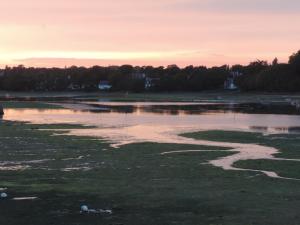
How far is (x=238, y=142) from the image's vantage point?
101 feet

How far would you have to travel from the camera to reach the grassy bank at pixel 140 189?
12.0m

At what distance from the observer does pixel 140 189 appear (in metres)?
15.3

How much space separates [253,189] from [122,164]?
255 inches

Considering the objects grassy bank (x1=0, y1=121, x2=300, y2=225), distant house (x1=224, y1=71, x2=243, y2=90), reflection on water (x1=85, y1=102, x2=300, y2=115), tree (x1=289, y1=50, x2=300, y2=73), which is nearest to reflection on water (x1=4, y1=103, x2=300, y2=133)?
reflection on water (x1=85, y1=102, x2=300, y2=115)

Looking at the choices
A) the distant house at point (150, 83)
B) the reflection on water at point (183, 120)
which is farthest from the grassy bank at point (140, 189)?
the distant house at point (150, 83)

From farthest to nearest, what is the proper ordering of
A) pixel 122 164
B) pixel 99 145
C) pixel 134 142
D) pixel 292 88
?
pixel 292 88, pixel 134 142, pixel 99 145, pixel 122 164

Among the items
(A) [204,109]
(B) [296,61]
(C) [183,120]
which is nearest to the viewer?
(C) [183,120]

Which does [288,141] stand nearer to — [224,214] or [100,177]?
[100,177]

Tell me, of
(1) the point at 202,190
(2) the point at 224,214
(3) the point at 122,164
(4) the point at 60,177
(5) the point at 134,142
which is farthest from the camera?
(5) the point at 134,142

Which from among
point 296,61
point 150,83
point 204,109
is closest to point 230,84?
point 150,83

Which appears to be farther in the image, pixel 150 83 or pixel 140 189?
pixel 150 83

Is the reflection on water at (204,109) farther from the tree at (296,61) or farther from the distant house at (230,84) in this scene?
the distant house at (230,84)

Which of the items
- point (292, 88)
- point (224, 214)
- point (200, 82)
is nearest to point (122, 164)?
point (224, 214)

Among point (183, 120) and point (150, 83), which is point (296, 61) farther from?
point (183, 120)
